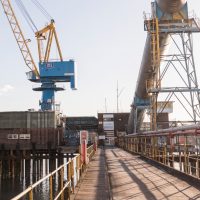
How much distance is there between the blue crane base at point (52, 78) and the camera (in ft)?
204

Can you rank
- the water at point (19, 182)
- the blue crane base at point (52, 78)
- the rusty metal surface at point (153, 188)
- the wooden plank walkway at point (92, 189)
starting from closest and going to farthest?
1. the rusty metal surface at point (153, 188)
2. the wooden plank walkway at point (92, 189)
3. the water at point (19, 182)
4. the blue crane base at point (52, 78)

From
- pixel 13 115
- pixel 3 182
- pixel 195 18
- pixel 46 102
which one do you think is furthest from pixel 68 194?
pixel 46 102

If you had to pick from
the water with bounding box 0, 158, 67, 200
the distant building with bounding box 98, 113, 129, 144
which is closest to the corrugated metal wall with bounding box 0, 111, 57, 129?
the water with bounding box 0, 158, 67, 200

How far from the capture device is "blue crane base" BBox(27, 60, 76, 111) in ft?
204

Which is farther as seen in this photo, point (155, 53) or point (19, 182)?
point (19, 182)

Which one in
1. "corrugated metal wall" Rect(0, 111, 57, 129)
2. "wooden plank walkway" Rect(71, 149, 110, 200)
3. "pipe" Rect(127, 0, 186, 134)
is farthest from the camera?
"corrugated metal wall" Rect(0, 111, 57, 129)

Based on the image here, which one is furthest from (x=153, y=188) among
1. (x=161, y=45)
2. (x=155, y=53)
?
(x=161, y=45)

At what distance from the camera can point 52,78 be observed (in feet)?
207

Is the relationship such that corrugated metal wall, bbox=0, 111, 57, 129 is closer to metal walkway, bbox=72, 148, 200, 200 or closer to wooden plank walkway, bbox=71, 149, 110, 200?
wooden plank walkway, bbox=71, 149, 110, 200

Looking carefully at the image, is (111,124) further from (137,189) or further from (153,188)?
(137,189)

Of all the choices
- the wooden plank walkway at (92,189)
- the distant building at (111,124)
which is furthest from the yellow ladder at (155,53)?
the distant building at (111,124)

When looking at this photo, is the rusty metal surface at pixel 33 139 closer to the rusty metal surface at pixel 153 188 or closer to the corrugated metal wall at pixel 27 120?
the corrugated metal wall at pixel 27 120

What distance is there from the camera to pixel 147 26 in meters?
31.7

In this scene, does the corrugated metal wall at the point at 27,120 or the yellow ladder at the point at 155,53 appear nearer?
the yellow ladder at the point at 155,53
